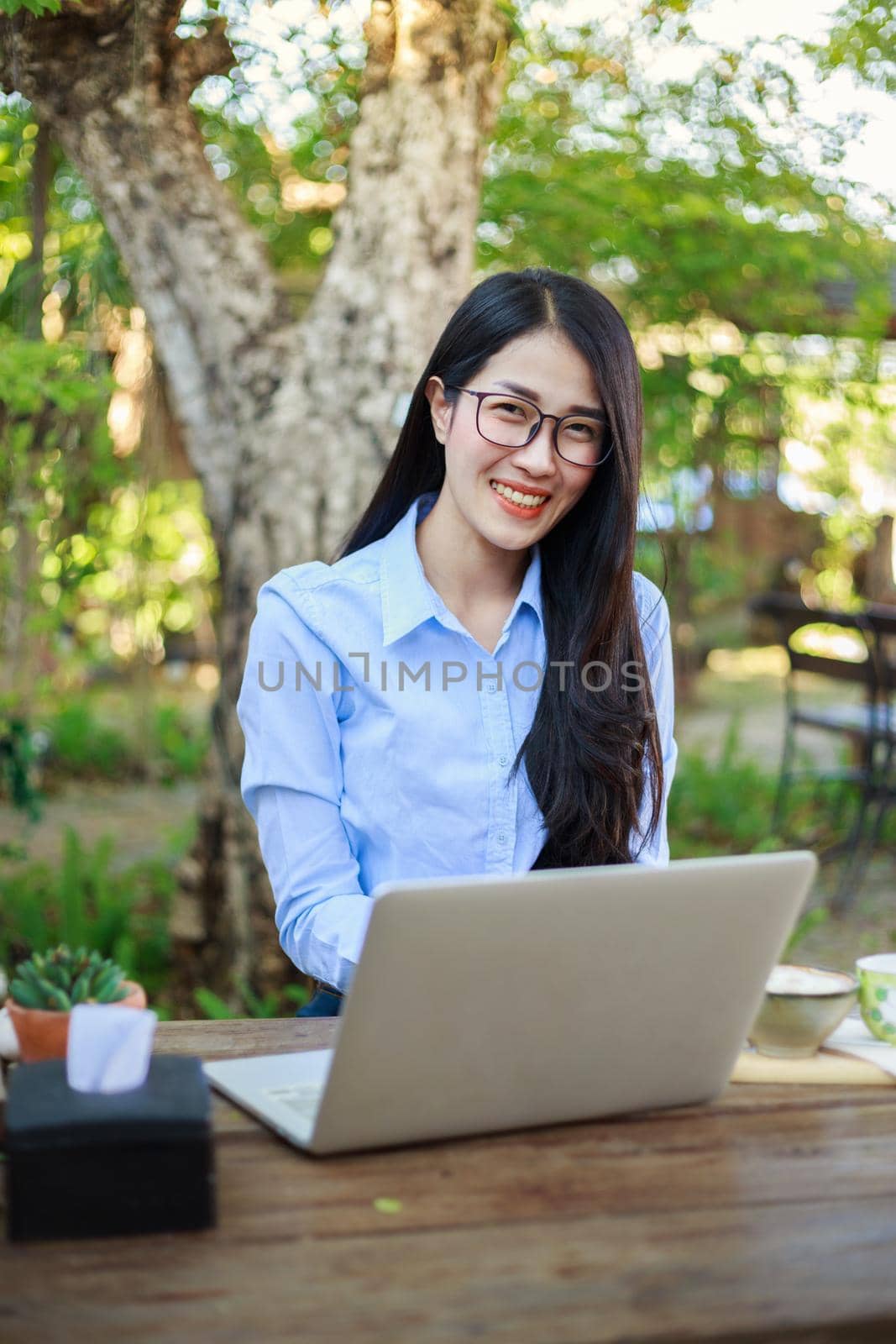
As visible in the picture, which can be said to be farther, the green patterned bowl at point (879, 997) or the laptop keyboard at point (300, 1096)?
the green patterned bowl at point (879, 997)

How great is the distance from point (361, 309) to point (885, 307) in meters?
2.66

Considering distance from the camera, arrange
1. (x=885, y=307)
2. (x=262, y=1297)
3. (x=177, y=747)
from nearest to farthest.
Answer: (x=262, y=1297) → (x=885, y=307) → (x=177, y=747)

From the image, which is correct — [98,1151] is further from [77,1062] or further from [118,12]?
[118,12]

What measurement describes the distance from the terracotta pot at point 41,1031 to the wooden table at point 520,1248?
14 cm

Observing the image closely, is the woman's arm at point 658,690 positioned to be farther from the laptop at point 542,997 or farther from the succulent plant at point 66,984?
the succulent plant at point 66,984

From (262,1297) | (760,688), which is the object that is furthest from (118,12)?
(760,688)

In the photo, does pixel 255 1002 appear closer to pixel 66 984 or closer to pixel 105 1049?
pixel 66 984

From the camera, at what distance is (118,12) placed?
2525 mm

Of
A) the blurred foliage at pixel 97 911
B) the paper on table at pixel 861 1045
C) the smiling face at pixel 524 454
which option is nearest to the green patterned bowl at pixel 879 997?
the paper on table at pixel 861 1045

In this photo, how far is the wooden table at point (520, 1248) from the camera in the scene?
0.84 m

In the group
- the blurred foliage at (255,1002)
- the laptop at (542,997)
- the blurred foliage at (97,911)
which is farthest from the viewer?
the blurred foliage at (97,911)

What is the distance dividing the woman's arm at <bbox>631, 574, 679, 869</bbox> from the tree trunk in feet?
3.71

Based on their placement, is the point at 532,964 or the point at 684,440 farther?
the point at 684,440

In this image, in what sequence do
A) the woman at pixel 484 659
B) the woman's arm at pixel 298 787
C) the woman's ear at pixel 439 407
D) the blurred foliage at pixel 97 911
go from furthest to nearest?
the blurred foliage at pixel 97 911 → the woman's ear at pixel 439 407 → the woman at pixel 484 659 → the woman's arm at pixel 298 787
